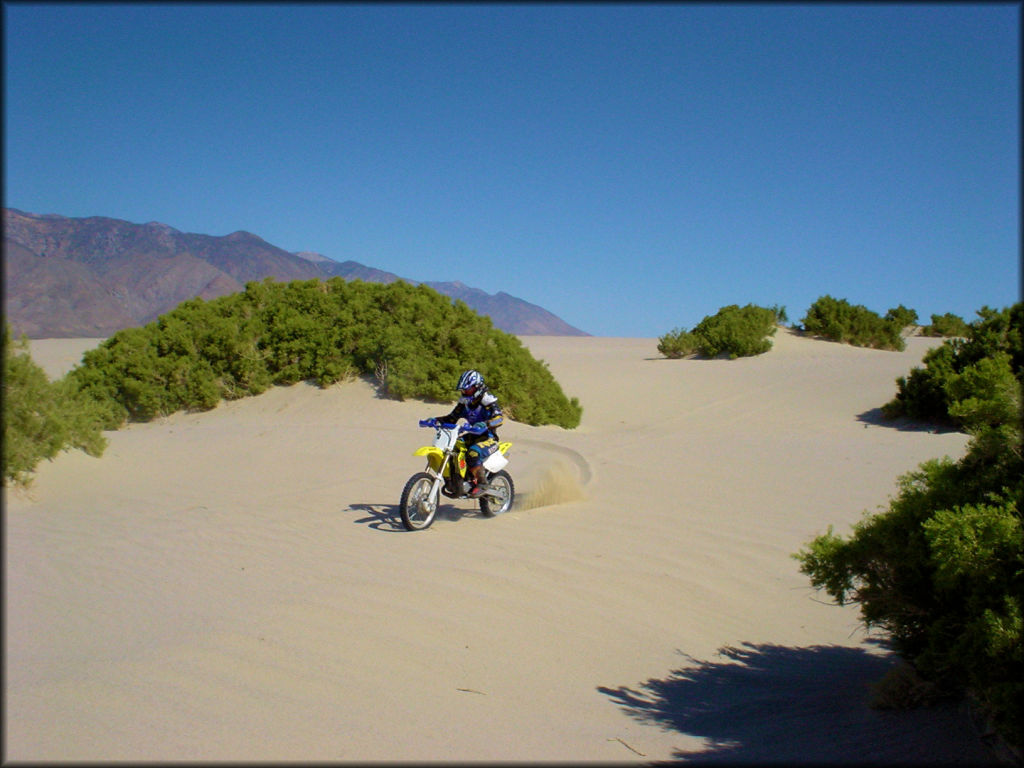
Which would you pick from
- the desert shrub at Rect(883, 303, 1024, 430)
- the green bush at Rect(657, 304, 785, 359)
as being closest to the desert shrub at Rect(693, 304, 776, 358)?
the green bush at Rect(657, 304, 785, 359)

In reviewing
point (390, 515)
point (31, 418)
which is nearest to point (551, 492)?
point (390, 515)

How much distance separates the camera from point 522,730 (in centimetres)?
381

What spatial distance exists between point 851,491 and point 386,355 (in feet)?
34.1

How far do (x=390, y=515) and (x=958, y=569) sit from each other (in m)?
6.52

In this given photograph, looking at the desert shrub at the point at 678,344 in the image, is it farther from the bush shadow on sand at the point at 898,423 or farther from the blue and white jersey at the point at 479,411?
the blue and white jersey at the point at 479,411

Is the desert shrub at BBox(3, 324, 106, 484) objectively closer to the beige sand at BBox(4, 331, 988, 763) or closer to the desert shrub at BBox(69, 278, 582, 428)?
the beige sand at BBox(4, 331, 988, 763)

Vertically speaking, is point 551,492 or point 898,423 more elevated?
point 898,423

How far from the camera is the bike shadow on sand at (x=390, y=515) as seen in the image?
8.34 m

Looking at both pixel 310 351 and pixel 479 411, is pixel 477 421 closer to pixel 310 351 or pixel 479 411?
pixel 479 411

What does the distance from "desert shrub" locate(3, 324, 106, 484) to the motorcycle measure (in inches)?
166

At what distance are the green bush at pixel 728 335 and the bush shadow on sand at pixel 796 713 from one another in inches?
864

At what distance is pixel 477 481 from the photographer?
347 inches

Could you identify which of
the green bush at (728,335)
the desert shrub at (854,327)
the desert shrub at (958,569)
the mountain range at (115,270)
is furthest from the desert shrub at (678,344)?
the desert shrub at (958,569)

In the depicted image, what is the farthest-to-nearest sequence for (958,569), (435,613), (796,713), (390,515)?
(390,515) < (435,613) < (796,713) < (958,569)
